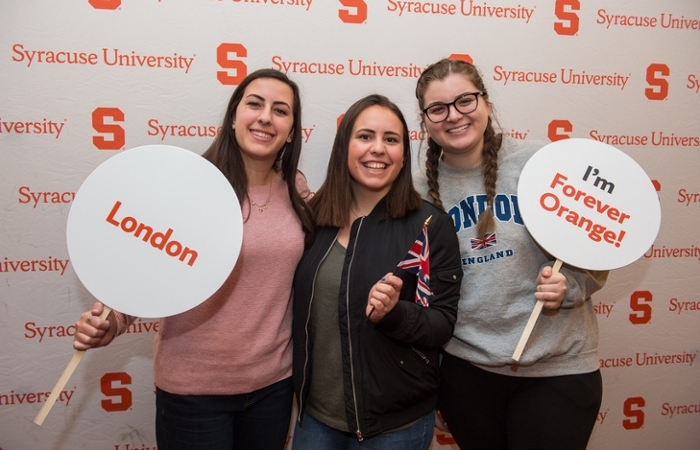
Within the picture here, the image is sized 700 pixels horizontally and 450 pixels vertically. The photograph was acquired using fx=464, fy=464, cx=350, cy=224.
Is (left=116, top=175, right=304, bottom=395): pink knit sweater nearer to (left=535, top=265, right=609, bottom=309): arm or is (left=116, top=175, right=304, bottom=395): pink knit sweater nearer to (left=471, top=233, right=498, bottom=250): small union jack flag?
(left=471, top=233, right=498, bottom=250): small union jack flag

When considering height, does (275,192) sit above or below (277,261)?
above

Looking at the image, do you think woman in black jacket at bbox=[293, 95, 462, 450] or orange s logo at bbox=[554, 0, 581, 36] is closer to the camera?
woman in black jacket at bbox=[293, 95, 462, 450]

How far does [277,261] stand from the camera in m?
1.22

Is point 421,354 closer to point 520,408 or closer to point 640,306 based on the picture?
point 520,408

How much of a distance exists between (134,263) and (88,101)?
2.63ft

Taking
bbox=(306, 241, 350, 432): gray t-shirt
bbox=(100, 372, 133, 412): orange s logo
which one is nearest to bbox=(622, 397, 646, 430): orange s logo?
bbox=(306, 241, 350, 432): gray t-shirt

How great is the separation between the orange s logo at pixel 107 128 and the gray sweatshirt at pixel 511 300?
117 cm

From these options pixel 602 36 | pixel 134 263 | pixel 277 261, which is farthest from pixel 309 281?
pixel 602 36

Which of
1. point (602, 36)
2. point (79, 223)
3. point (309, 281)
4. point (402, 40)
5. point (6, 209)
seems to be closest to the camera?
point (79, 223)

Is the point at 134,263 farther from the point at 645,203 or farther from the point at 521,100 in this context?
the point at 521,100

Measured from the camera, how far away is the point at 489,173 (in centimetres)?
126

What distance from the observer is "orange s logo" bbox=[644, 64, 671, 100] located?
1.87 m

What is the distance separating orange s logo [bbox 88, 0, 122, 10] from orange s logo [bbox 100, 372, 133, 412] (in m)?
1.27

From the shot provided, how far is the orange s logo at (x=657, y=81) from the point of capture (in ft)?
6.13
